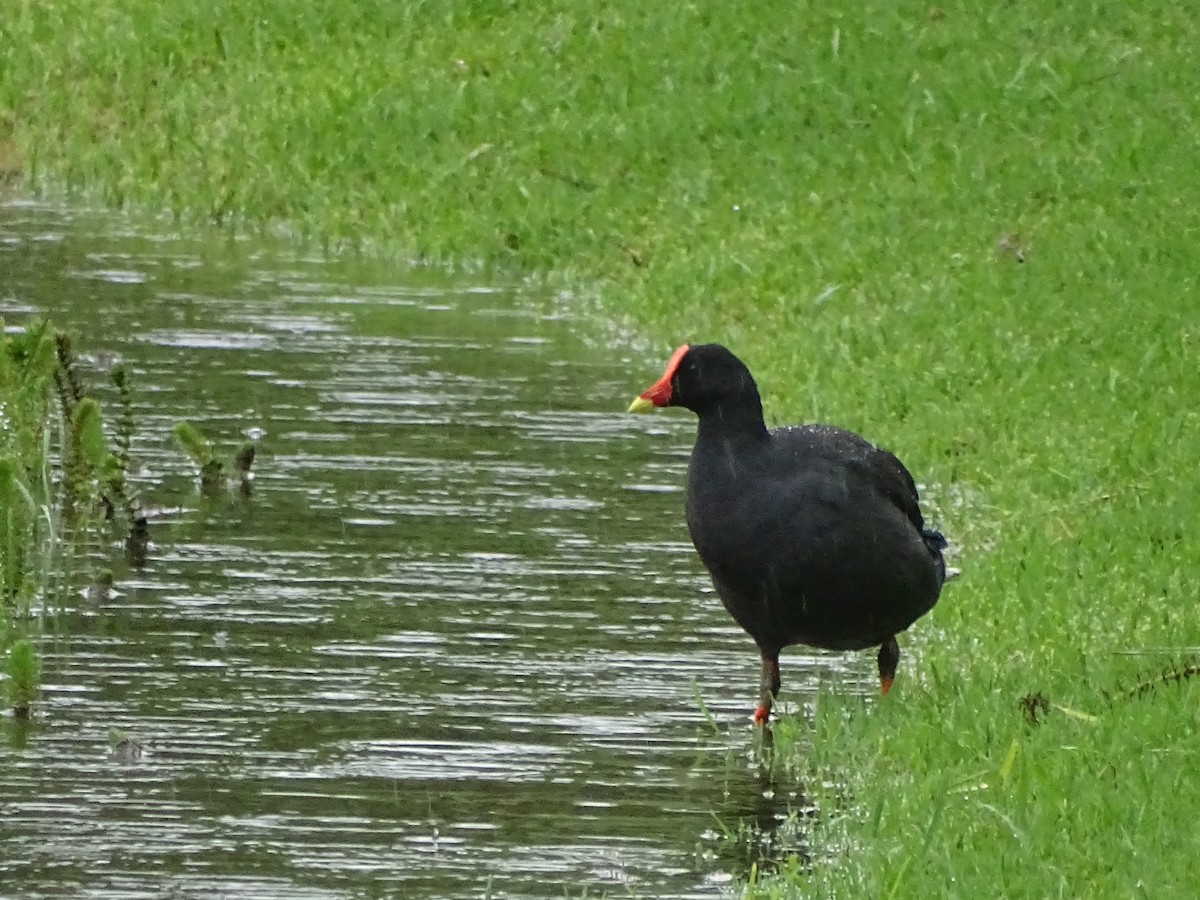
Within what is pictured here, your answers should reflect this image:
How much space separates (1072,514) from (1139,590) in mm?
1549

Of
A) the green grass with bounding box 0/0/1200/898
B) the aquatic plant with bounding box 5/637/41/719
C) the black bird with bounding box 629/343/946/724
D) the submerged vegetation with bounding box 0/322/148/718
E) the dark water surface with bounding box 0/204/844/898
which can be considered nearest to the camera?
the dark water surface with bounding box 0/204/844/898

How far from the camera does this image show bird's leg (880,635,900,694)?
30.4 ft

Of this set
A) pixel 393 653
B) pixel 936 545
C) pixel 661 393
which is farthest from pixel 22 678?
pixel 936 545

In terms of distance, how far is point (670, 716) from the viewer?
895 centimetres

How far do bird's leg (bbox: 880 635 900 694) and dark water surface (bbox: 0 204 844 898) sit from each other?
47 centimetres

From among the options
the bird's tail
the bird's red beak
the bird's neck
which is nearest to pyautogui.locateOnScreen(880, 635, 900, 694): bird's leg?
the bird's tail

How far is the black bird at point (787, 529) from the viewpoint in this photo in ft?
28.4

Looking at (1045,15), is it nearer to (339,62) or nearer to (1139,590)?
(339,62)

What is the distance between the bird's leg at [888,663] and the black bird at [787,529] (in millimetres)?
15

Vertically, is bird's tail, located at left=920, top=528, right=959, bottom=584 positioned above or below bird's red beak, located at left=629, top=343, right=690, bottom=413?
below

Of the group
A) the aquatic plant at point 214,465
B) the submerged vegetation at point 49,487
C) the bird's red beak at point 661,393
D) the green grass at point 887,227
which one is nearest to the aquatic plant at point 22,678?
the submerged vegetation at point 49,487

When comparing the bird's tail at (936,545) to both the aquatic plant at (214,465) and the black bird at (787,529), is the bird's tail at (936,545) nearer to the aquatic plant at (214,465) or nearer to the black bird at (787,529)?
the black bird at (787,529)

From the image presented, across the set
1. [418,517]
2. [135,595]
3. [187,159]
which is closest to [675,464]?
[418,517]

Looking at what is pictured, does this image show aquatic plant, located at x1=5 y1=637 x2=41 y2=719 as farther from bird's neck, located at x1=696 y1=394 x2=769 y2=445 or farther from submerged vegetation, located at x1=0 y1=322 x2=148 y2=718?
bird's neck, located at x1=696 y1=394 x2=769 y2=445
